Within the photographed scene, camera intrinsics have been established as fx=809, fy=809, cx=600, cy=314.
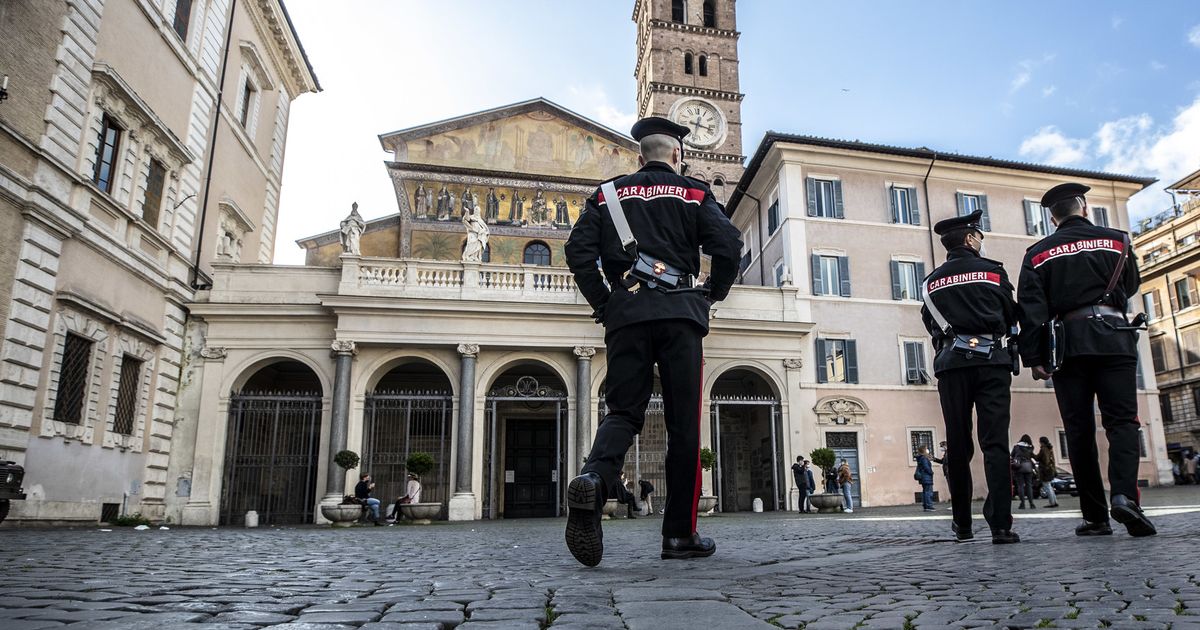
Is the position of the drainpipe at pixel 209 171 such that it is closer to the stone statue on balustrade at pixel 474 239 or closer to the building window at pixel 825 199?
the stone statue on balustrade at pixel 474 239

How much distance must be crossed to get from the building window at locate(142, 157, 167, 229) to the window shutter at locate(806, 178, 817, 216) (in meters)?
18.7

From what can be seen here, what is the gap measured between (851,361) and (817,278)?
2.82 metres

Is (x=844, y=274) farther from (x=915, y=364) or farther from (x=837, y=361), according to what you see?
(x=915, y=364)

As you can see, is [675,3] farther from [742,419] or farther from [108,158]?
[108,158]

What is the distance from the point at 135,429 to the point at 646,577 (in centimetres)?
1812

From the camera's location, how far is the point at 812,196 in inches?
1048

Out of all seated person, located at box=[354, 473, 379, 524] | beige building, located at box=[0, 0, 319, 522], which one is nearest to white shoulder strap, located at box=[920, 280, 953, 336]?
beige building, located at box=[0, 0, 319, 522]

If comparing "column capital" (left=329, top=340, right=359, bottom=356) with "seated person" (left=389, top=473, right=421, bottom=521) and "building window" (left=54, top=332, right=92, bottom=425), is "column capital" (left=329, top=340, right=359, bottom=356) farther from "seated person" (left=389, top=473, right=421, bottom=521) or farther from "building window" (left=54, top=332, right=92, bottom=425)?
"building window" (left=54, top=332, right=92, bottom=425)

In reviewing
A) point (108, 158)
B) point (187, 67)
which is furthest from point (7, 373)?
point (187, 67)

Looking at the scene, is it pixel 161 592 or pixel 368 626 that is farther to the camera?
pixel 161 592

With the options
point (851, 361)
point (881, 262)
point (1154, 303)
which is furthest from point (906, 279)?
point (1154, 303)

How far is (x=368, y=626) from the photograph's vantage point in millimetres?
2398

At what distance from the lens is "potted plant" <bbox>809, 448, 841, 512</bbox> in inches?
802

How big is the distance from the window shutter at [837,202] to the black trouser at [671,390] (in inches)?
926
